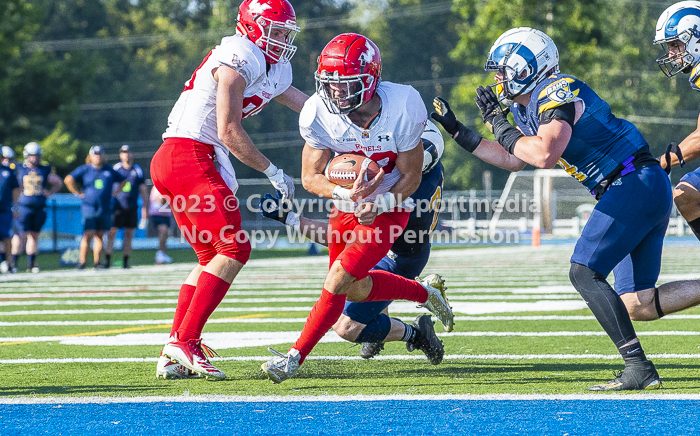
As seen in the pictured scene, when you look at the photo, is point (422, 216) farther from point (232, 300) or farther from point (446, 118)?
point (232, 300)

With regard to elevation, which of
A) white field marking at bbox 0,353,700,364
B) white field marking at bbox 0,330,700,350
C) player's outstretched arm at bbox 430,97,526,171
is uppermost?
player's outstretched arm at bbox 430,97,526,171

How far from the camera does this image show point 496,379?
4.35m

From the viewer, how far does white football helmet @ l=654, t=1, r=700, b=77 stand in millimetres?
4980

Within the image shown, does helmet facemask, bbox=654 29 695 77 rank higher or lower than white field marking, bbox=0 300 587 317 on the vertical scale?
higher

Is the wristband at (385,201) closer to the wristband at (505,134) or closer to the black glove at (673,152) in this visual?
the wristband at (505,134)

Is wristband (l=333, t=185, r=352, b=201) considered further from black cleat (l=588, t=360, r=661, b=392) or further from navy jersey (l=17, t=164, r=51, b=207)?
navy jersey (l=17, t=164, r=51, b=207)

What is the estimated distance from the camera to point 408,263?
5.31 m

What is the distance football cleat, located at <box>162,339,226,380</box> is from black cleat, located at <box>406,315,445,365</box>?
118 centimetres

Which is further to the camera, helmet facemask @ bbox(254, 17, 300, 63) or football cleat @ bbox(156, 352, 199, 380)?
helmet facemask @ bbox(254, 17, 300, 63)

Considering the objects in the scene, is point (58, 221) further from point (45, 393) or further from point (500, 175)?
point (500, 175)

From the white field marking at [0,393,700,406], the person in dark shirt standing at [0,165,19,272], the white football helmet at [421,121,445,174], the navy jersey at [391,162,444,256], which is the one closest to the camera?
the white field marking at [0,393,700,406]

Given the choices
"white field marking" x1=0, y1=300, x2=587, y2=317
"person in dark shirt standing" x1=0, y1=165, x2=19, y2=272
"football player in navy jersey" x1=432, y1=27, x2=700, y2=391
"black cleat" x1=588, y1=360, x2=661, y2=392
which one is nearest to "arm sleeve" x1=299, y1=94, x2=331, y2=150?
"football player in navy jersey" x1=432, y1=27, x2=700, y2=391

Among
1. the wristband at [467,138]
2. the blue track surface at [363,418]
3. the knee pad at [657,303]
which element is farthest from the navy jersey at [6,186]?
the knee pad at [657,303]

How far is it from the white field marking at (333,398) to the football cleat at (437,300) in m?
1.36
